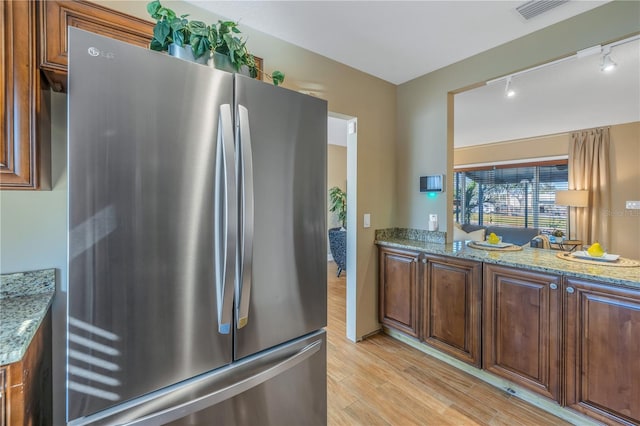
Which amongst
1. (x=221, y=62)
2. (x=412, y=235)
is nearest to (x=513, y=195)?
(x=412, y=235)

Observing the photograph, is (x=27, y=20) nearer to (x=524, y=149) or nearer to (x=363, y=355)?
(x=363, y=355)

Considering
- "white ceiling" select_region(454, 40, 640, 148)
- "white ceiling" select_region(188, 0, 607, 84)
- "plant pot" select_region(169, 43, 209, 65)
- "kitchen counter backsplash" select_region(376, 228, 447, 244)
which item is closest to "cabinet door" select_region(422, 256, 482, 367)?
"kitchen counter backsplash" select_region(376, 228, 447, 244)

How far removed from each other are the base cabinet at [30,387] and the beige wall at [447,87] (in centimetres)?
282

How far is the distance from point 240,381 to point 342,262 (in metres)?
4.01

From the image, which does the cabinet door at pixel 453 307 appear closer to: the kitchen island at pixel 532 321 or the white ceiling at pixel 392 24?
the kitchen island at pixel 532 321

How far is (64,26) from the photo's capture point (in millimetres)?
1198

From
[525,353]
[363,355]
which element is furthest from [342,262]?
[525,353]

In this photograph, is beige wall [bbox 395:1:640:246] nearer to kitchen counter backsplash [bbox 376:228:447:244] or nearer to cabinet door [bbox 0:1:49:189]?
kitchen counter backsplash [bbox 376:228:447:244]

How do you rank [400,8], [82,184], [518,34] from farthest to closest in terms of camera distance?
[518,34]
[400,8]
[82,184]

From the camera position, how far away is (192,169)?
1020 millimetres

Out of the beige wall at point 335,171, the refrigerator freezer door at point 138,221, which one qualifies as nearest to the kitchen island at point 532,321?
the refrigerator freezer door at point 138,221

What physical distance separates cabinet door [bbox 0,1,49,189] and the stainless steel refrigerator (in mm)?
418

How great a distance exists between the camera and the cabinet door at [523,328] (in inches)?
70.7

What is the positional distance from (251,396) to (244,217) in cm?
71
